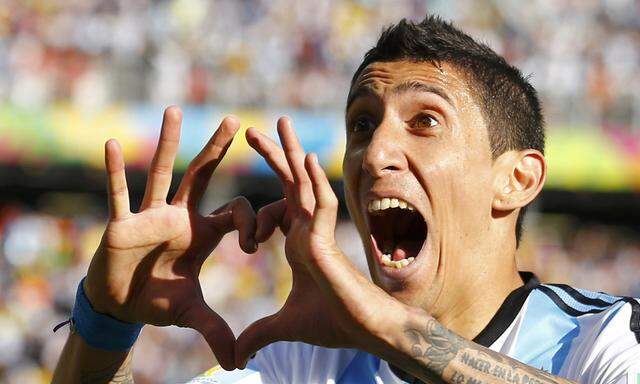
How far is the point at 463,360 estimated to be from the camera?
2.68 m

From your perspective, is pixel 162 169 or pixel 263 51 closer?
pixel 162 169

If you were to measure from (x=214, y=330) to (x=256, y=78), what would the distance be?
14002 millimetres

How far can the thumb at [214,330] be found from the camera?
2836 mm

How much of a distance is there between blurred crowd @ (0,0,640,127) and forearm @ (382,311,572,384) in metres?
13.8

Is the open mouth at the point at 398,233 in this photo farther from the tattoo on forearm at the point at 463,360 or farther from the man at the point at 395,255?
the tattoo on forearm at the point at 463,360

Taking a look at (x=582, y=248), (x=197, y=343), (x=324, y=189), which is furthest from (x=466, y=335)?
(x=582, y=248)

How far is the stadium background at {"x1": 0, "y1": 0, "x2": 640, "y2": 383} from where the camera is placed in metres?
16.2

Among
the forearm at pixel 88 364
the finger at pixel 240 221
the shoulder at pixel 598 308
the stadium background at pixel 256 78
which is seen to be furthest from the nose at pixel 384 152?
the stadium background at pixel 256 78

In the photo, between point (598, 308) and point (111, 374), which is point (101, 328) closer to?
point (111, 374)

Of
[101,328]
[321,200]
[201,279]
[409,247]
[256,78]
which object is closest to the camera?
[321,200]

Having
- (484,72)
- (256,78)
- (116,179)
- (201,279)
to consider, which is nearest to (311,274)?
(116,179)

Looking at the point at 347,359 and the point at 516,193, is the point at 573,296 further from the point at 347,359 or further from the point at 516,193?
the point at 347,359

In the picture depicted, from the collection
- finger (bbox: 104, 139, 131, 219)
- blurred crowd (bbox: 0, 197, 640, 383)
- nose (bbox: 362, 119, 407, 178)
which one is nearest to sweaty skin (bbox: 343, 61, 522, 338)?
nose (bbox: 362, 119, 407, 178)

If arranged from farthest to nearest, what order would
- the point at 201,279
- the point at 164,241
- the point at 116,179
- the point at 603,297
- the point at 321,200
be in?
the point at 201,279 < the point at 603,297 < the point at 164,241 < the point at 116,179 < the point at 321,200
